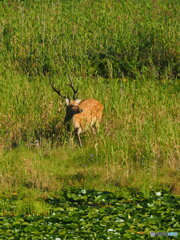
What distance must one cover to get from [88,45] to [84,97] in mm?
3279

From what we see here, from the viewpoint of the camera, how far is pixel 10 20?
16656 mm

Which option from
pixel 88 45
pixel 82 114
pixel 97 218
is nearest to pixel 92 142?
pixel 82 114

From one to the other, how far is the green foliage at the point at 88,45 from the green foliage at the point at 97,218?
5.36 metres

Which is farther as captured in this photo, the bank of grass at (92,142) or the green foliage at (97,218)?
the bank of grass at (92,142)

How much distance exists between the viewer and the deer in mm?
10883

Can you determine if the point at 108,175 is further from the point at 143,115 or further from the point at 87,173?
the point at 143,115

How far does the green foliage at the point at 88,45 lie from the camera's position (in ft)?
47.8

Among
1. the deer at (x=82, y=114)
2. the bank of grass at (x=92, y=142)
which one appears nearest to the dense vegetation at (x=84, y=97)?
the bank of grass at (x=92, y=142)

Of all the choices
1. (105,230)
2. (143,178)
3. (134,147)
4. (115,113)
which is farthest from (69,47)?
(105,230)

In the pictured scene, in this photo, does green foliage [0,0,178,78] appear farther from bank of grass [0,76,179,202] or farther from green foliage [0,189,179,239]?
green foliage [0,189,179,239]

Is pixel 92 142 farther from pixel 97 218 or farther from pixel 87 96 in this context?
pixel 97 218

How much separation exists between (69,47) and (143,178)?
20.4 feet

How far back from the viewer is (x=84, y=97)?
41.1 ft

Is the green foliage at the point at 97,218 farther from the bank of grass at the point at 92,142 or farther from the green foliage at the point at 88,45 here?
the green foliage at the point at 88,45
